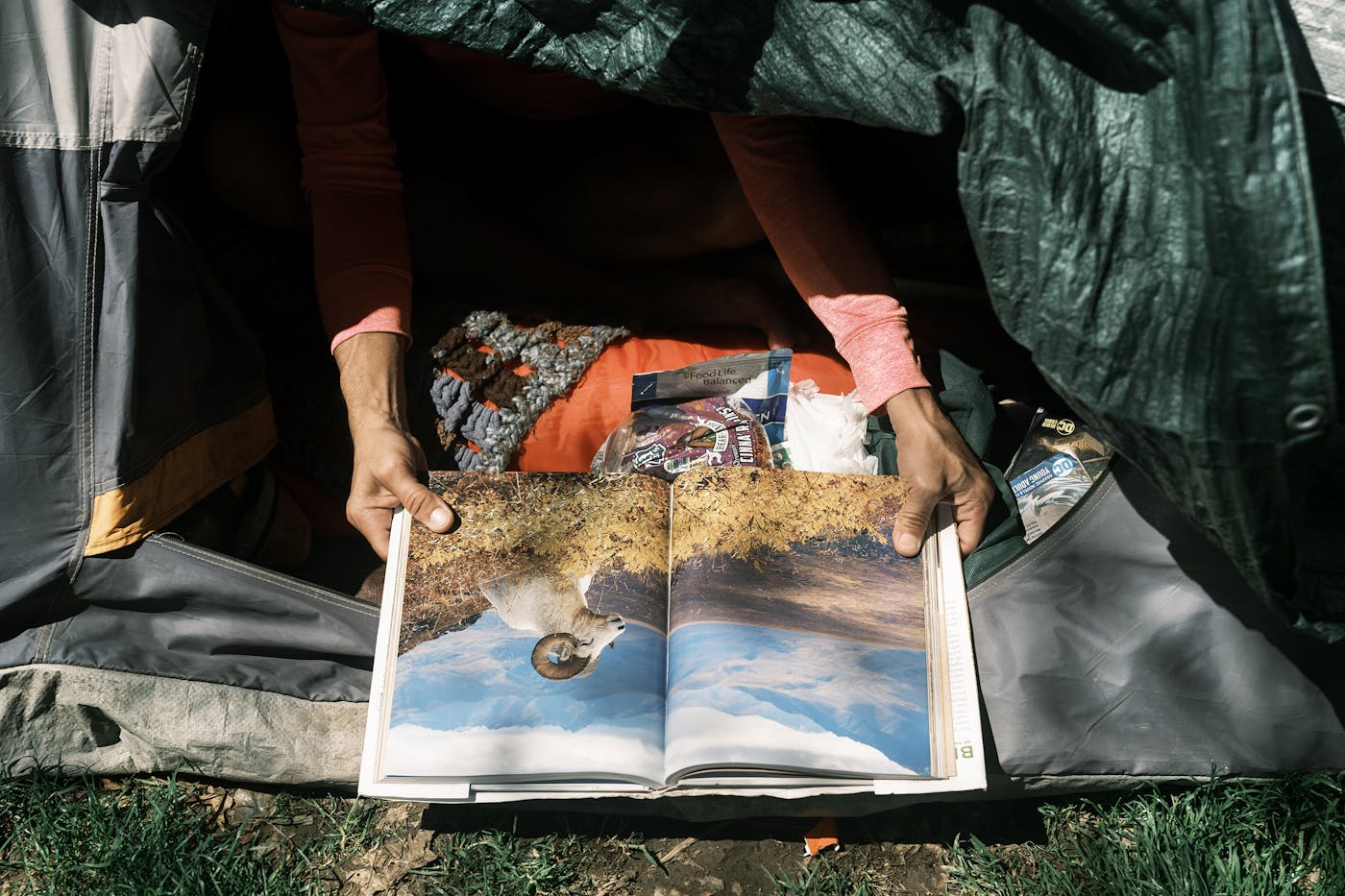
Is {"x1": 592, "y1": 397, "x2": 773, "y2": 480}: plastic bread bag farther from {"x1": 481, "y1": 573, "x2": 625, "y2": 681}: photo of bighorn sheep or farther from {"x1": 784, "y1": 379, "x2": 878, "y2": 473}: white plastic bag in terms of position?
{"x1": 481, "y1": 573, "x2": 625, "y2": 681}: photo of bighorn sheep

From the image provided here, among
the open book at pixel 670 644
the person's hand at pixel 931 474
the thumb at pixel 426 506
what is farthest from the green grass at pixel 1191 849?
the thumb at pixel 426 506

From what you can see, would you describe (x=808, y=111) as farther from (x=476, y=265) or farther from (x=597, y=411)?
(x=476, y=265)

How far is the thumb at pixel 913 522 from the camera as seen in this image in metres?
1.20

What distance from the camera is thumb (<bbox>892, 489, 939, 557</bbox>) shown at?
120cm

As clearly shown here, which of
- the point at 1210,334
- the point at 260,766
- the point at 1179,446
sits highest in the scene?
the point at 1210,334

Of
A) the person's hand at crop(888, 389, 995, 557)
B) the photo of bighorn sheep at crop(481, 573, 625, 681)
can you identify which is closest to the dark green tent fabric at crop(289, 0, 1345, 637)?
the person's hand at crop(888, 389, 995, 557)

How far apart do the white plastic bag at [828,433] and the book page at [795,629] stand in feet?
0.44

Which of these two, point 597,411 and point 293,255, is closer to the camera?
point 597,411

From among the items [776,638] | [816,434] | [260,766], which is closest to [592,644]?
[776,638]

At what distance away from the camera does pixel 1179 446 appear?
2.79 feet

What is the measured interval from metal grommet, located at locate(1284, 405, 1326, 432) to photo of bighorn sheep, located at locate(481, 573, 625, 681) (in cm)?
72

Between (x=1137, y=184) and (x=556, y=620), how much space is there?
2.56 feet

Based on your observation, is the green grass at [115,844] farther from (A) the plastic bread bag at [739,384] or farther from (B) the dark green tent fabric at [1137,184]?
(B) the dark green tent fabric at [1137,184]

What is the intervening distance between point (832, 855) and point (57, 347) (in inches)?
46.8
